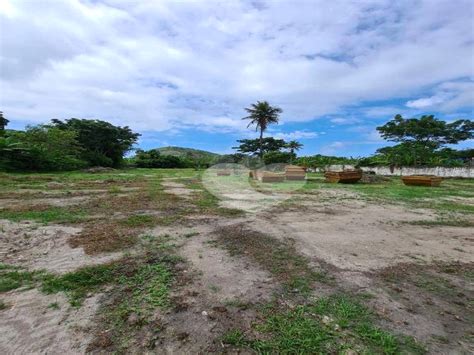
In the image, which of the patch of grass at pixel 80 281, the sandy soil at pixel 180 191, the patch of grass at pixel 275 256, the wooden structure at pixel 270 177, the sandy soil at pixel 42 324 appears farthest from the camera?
the wooden structure at pixel 270 177

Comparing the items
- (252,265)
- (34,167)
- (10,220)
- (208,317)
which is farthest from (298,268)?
(34,167)

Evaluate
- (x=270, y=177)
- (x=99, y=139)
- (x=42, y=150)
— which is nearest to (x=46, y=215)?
(x=270, y=177)

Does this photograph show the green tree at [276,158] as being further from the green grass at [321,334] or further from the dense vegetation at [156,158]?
the green grass at [321,334]

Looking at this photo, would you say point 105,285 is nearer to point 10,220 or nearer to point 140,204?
A: point 10,220

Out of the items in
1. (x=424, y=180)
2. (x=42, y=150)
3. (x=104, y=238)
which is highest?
(x=42, y=150)

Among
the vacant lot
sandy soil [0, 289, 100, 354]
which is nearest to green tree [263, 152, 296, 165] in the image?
Answer: the vacant lot

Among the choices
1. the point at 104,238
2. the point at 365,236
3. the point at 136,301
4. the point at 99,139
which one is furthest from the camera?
the point at 99,139

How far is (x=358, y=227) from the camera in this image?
216 inches

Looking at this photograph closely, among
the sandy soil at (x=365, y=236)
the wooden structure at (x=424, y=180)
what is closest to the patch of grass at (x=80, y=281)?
the sandy soil at (x=365, y=236)

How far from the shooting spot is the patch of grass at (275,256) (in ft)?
9.93

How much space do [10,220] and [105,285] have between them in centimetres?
374

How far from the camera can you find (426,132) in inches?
1302

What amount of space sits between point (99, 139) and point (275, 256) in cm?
3109

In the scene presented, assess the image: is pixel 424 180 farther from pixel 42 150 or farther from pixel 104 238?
pixel 42 150
